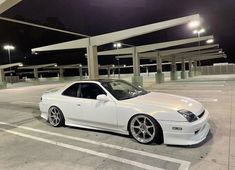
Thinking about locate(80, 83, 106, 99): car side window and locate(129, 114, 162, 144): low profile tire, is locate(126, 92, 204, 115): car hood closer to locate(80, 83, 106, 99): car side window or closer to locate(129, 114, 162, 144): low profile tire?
locate(129, 114, 162, 144): low profile tire

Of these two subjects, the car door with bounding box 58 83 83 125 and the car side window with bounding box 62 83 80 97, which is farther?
the car side window with bounding box 62 83 80 97

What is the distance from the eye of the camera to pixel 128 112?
4.75 metres

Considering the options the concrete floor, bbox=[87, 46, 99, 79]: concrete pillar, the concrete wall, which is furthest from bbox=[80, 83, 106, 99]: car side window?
the concrete wall

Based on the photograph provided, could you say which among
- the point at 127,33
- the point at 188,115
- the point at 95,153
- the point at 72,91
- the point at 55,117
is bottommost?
the point at 95,153

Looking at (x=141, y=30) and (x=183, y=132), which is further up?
(x=141, y=30)

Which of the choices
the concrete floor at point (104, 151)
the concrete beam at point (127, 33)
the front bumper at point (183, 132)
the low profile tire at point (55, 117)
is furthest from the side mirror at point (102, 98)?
the concrete beam at point (127, 33)

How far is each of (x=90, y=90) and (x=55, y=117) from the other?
1404 mm

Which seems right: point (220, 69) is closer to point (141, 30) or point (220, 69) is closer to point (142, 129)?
point (141, 30)

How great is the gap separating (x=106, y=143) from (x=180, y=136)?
60.2 inches

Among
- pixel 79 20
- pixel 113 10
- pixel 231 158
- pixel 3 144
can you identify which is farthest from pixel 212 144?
pixel 79 20

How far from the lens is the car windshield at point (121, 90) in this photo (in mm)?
5305

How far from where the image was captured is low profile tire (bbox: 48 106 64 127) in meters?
6.16

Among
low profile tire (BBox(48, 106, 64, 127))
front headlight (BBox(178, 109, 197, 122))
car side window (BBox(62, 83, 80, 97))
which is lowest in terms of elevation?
low profile tire (BBox(48, 106, 64, 127))

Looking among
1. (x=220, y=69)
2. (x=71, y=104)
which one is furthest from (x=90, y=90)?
(x=220, y=69)
